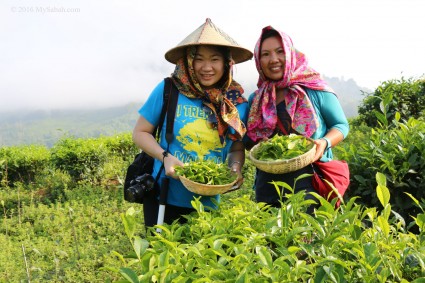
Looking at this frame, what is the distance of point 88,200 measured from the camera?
6.21 meters

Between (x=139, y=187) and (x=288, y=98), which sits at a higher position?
(x=288, y=98)

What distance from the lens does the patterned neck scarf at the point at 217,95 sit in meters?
2.52

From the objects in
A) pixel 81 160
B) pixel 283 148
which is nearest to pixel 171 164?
pixel 283 148

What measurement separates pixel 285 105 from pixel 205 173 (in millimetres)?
680

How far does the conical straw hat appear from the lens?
2.52 metres

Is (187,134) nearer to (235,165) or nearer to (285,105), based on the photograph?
(235,165)

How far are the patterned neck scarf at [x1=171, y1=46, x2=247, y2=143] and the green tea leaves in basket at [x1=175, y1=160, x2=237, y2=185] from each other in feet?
0.92

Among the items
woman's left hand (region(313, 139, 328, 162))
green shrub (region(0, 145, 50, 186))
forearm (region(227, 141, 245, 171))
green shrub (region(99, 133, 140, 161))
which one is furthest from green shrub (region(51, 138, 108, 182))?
woman's left hand (region(313, 139, 328, 162))

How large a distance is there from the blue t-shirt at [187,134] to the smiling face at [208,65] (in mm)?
124

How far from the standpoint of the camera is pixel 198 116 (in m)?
2.54

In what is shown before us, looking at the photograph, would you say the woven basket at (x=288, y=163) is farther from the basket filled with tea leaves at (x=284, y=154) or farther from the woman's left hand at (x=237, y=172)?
the woman's left hand at (x=237, y=172)

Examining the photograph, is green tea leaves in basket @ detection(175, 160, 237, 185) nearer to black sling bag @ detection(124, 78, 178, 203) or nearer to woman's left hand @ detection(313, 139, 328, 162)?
black sling bag @ detection(124, 78, 178, 203)

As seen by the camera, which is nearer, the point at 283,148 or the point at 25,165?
the point at 283,148

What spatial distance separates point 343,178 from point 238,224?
3.71 feet
